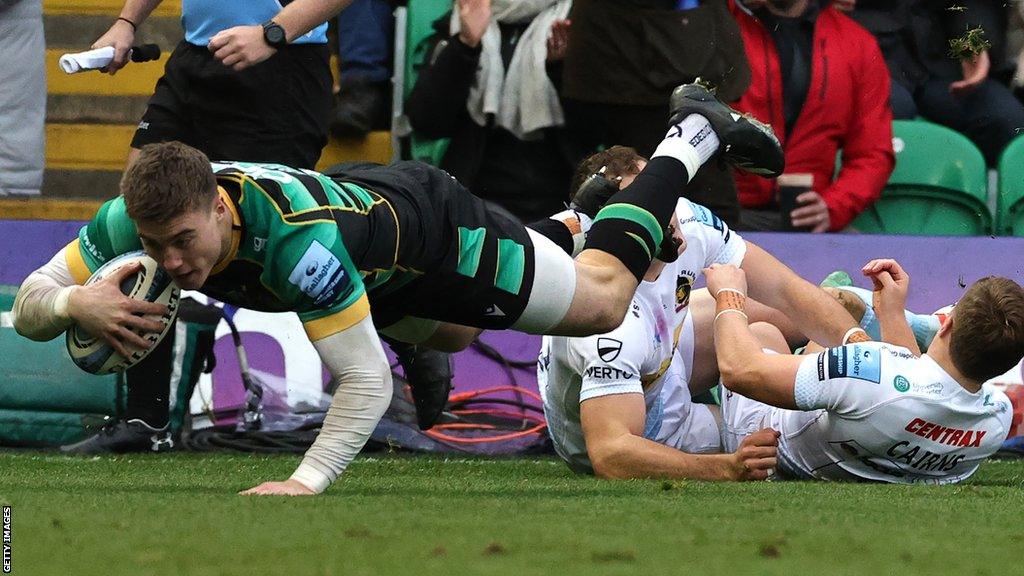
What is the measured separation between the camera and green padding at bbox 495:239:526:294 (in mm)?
5418

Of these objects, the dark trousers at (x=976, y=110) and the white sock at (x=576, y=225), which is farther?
the dark trousers at (x=976, y=110)

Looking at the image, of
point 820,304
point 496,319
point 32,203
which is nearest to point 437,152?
point 32,203

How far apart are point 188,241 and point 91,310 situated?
1.53 feet

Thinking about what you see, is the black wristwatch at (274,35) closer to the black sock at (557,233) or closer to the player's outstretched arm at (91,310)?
the black sock at (557,233)

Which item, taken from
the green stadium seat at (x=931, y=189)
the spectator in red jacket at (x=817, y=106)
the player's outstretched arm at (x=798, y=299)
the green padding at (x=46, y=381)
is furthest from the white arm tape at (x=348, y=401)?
the green stadium seat at (x=931, y=189)

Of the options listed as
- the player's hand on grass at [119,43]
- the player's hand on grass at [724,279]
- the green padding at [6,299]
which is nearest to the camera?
the player's hand on grass at [724,279]

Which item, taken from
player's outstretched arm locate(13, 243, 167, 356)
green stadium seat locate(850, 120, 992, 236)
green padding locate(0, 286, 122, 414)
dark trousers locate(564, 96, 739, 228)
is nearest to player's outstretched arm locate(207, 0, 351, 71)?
green padding locate(0, 286, 122, 414)

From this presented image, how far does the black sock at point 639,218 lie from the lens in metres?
5.61

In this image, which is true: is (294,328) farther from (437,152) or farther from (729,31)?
(729,31)

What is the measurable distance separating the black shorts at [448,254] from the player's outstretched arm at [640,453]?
64 cm

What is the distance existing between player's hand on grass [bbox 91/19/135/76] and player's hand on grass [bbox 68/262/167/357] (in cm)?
252

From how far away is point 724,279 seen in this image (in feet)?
20.5

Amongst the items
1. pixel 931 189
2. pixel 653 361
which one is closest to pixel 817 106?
pixel 931 189

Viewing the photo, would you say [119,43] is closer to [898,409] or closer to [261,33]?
[261,33]
